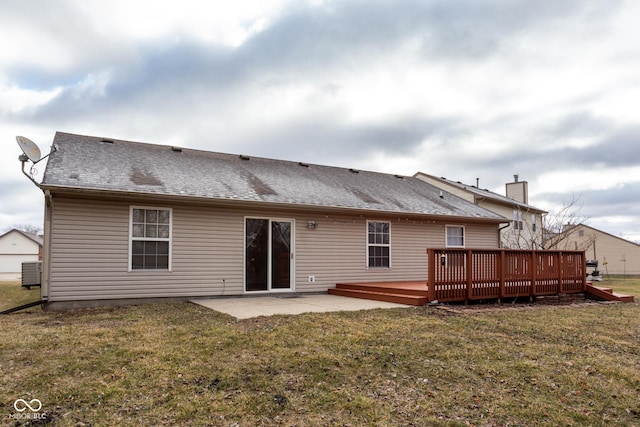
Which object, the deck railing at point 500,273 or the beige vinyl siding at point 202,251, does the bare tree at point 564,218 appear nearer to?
the deck railing at point 500,273

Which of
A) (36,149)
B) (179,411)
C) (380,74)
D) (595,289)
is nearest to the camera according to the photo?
(179,411)

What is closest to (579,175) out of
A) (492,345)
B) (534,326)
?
(534,326)

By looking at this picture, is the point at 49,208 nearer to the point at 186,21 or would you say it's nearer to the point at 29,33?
the point at 29,33

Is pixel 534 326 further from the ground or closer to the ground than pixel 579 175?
closer to the ground

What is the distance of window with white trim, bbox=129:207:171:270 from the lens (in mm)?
8773

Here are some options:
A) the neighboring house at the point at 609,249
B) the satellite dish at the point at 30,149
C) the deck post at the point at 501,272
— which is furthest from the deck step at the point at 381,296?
the neighboring house at the point at 609,249

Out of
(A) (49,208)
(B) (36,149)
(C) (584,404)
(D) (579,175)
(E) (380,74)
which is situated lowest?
(C) (584,404)

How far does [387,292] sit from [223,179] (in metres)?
4.93

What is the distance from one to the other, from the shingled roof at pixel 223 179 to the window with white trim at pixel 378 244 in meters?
0.58

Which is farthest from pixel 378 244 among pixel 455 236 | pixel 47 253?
pixel 47 253

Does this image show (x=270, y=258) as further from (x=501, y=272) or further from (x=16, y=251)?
(x=16, y=251)

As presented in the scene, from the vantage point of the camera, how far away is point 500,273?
8945mm

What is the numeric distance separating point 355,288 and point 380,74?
599 centimetres

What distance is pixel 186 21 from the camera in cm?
955
